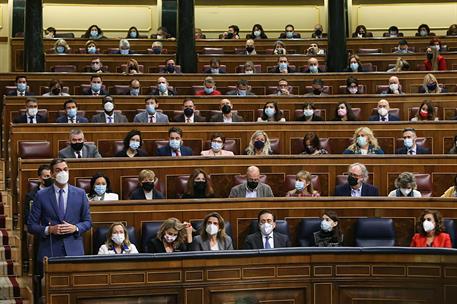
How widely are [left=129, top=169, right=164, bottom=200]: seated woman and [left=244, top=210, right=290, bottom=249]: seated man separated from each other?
1.23m

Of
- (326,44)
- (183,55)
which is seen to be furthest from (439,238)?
(326,44)

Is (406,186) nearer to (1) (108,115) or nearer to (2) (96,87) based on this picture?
(1) (108,115)

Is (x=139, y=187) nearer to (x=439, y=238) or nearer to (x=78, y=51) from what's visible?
(x=439, y=238)

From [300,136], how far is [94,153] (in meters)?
2.42

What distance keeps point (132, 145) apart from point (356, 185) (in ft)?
7.53

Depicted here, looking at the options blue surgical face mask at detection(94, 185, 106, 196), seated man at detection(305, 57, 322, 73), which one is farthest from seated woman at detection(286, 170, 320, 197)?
seated man at detection(305, 57, 322, 73)

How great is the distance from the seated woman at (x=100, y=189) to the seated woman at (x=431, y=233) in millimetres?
2619

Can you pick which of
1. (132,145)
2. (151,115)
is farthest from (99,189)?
(151,115)

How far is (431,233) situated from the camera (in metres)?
8.53

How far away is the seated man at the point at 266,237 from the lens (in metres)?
8.49

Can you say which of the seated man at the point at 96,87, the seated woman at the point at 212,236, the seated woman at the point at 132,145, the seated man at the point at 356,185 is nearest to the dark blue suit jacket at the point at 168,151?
the seated woman at the point at 132,145

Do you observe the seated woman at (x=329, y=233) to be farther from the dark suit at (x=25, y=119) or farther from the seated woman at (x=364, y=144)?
the dark suit at (x=25, y=119)

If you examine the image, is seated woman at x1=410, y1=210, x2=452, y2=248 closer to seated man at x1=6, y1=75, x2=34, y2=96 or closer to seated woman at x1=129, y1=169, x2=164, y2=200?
seated woman at x1=129, y1=169, x2=164, y2=200

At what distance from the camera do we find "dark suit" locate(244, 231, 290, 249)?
335 inches
